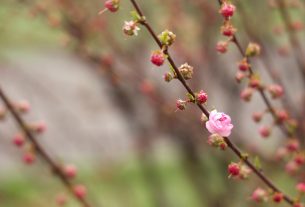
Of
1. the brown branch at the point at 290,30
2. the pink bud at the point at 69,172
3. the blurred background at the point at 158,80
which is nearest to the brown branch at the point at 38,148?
the pink bud at the point at 69,172

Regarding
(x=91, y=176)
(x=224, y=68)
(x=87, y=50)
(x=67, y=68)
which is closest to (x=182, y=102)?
(x=87, y=50)

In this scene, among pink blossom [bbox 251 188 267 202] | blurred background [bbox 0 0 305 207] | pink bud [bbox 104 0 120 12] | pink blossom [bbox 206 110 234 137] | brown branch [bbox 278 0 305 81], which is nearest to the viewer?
pink blossom [bbox 206 110 234 137]

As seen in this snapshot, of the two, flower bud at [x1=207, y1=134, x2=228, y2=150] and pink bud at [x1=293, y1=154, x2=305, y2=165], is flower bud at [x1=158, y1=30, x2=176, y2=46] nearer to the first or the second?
flower bud at [x1=207, y1=134, x2=228, y2=150]

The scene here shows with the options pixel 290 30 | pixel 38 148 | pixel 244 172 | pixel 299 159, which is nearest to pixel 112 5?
pixel 244 172

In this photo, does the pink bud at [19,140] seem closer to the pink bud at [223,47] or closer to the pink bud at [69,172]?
the pink bud at [69,172]

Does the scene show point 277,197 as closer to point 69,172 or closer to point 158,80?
point 69,172

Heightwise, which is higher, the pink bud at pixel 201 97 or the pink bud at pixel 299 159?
the pink bud at pixel 299 159

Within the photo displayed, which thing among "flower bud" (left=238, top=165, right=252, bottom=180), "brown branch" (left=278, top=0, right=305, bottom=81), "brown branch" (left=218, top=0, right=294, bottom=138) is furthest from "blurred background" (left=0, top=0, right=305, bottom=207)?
"flower bud" (left=238, top=165, right=252, bottom=180)

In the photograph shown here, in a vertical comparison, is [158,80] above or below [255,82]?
above
